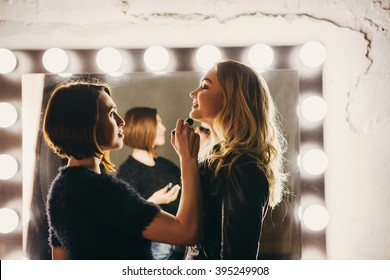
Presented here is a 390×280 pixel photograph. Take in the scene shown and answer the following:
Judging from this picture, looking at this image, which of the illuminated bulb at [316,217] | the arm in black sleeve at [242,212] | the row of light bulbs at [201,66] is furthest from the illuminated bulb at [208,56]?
the illuminated bulb at [316,217]

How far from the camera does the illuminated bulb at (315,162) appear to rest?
0.70m

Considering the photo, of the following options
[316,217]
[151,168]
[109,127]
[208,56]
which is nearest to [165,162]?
[151,168]

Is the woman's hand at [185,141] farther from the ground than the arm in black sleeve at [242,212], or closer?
farther from the ground

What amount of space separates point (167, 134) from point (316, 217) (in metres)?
0.38

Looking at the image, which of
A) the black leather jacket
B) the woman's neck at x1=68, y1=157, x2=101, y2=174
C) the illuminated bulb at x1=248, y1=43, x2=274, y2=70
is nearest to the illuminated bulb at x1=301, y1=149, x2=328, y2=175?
the black leather jacket

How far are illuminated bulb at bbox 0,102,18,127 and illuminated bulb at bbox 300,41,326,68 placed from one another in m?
0.66

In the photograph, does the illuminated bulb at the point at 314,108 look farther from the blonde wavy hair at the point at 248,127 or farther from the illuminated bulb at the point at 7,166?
the illuminated bulb at the point at 7,166

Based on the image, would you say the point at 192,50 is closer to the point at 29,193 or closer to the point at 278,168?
the point at 278,168

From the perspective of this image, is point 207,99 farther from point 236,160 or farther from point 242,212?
point 242,212

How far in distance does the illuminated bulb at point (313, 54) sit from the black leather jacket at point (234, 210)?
25cm

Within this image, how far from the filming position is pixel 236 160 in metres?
0.68

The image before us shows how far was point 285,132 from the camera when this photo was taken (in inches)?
27.8

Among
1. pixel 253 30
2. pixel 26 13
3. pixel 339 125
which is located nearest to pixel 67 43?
pixel 26 13

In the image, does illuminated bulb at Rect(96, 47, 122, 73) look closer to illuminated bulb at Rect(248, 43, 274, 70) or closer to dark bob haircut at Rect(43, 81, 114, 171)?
dark bob haircut at Rect(43, 81, 114, 171)
